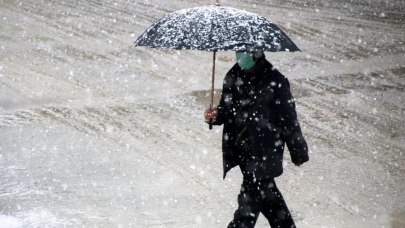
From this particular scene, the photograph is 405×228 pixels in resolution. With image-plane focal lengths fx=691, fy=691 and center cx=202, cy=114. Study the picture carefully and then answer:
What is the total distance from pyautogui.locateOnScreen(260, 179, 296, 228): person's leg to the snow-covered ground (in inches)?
37.2

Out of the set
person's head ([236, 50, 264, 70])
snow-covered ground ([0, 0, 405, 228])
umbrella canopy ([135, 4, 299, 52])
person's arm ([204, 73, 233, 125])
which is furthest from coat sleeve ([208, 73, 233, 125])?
snow-covered ground ([0, 0, 405, 228])

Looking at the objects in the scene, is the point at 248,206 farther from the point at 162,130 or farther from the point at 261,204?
the point at 162,130

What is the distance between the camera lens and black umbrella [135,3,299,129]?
14.6 ft

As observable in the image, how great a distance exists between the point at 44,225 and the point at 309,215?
7.09 ft

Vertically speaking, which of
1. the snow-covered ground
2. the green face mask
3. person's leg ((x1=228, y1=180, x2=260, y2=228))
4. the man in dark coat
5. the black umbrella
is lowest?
the snow-covered ground

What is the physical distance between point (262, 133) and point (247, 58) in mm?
503

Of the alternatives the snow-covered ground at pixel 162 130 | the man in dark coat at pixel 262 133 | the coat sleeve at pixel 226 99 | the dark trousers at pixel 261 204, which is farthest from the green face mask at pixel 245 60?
the snow-covered ground at pixel 162 130

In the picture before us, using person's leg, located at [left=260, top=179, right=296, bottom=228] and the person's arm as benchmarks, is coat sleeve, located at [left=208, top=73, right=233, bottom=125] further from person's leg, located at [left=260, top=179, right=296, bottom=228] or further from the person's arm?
person's leg, located at [left=260, top=179, right=296, bottom=228]

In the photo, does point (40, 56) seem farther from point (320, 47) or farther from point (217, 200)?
point (217, 200)

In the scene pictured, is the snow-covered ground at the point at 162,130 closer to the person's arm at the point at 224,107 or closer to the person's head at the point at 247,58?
the person's arm at the point at 224,107

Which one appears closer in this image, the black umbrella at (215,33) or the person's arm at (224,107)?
the black umbrella at (215,33)

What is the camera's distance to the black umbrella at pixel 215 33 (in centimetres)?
444

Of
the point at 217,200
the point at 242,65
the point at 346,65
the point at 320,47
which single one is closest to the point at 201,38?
the point at 242,65

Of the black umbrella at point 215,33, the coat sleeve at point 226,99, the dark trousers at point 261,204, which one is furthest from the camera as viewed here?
the coat sleeve at point 226,99
